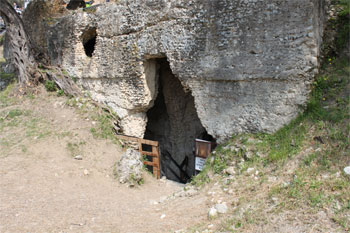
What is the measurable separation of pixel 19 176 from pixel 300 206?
4725 mm

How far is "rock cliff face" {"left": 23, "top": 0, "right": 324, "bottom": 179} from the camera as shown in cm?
429

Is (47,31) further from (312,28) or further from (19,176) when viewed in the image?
(312,28)

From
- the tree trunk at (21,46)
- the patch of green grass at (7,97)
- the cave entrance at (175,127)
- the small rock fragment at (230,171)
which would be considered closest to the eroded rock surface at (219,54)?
the small rock fragment at (230,171)

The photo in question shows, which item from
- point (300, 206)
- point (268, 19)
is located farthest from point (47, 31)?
point (300, 206)

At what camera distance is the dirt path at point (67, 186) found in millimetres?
3836

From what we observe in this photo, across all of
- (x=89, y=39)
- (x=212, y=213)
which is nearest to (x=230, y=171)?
(x=212, y=213)

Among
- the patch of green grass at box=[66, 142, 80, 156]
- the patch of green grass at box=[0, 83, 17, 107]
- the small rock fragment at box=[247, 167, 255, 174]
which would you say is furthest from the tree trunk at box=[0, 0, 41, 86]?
the small rock fragment at box=[247, 167, 255, 174]

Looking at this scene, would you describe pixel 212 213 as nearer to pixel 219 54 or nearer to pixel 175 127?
pixel 219 54

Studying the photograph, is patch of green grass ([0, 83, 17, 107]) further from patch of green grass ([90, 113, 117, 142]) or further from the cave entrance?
the cave entrance

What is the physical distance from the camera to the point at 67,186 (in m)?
5.01

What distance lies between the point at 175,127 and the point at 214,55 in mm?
3541

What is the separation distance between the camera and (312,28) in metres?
4.05

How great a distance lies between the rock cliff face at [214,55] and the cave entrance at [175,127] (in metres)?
1.14

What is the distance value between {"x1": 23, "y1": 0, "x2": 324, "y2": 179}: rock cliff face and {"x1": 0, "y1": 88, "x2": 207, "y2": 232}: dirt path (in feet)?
4.11
